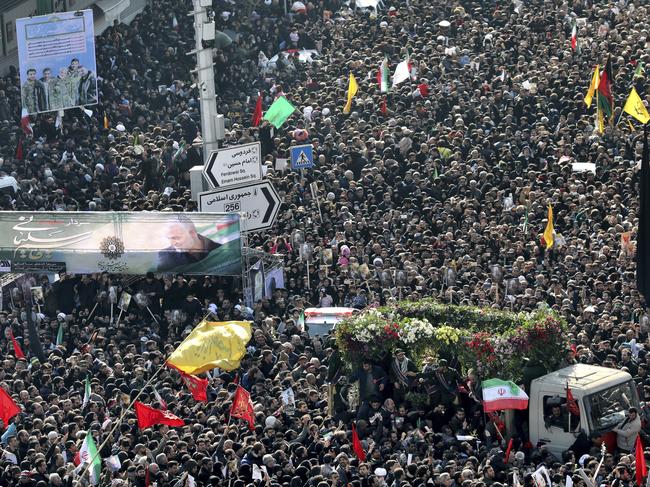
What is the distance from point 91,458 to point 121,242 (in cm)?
911

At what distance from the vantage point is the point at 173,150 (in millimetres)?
39219

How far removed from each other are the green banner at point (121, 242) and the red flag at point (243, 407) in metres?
6.67

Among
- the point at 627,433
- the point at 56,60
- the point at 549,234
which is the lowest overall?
the point at 627,433

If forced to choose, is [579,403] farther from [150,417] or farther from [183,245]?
[183,245]

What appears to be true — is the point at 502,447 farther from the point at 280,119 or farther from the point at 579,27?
the point at 579,27

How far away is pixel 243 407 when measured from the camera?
25.6 m

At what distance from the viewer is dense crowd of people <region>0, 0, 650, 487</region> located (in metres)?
25.0

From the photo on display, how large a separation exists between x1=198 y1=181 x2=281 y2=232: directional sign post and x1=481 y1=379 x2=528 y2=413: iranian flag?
7.64 m

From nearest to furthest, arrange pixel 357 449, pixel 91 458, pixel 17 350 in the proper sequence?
pixel 91 458 → pixel 357 449 → pixel 17 350

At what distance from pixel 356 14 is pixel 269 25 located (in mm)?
2284

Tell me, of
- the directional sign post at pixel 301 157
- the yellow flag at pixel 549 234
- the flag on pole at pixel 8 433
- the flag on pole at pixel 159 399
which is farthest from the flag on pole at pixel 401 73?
the flag on pole at pixel 8 433

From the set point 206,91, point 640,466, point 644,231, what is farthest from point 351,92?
point 644,231

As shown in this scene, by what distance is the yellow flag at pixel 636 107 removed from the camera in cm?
3719

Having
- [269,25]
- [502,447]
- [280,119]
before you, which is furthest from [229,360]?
[269,25]
